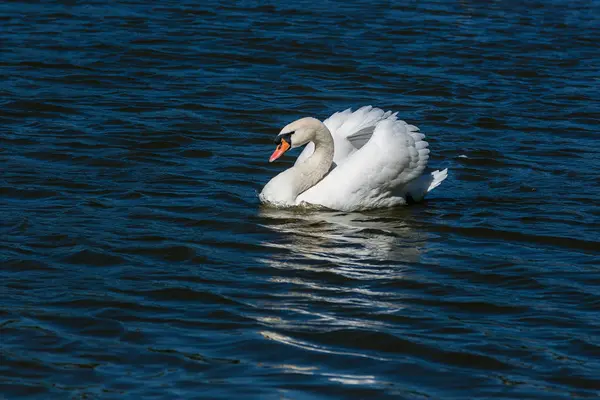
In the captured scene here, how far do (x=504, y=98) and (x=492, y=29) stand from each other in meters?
4.25

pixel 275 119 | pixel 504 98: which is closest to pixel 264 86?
pixel 275 119

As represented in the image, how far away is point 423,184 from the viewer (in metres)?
11.1

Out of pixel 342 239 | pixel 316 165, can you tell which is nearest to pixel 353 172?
pixel 316 165

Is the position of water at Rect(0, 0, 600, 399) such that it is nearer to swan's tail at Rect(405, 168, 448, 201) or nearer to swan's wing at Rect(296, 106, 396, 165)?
swan's tail at Rect(405, 168, 448, 201)

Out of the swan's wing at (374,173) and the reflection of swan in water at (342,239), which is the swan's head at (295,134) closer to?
the swan's wing at (374,173)

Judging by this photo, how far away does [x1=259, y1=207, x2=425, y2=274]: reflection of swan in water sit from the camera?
9172 mm

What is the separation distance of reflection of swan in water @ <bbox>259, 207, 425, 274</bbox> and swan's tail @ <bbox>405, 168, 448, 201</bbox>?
0.22 m

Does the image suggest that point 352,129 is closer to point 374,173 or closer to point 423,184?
point 423,184

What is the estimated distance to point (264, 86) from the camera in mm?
15109

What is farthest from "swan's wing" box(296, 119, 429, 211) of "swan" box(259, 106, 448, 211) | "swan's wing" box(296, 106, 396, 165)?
"swan's wing" box(296, 106, 396, 165)

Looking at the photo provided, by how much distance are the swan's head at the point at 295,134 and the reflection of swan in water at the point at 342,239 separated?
0.53 m

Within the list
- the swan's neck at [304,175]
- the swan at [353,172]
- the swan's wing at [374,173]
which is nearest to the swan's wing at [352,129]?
the swan at [353,172]

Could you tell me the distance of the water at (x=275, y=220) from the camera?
710cm

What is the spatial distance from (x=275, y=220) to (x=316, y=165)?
763mm
